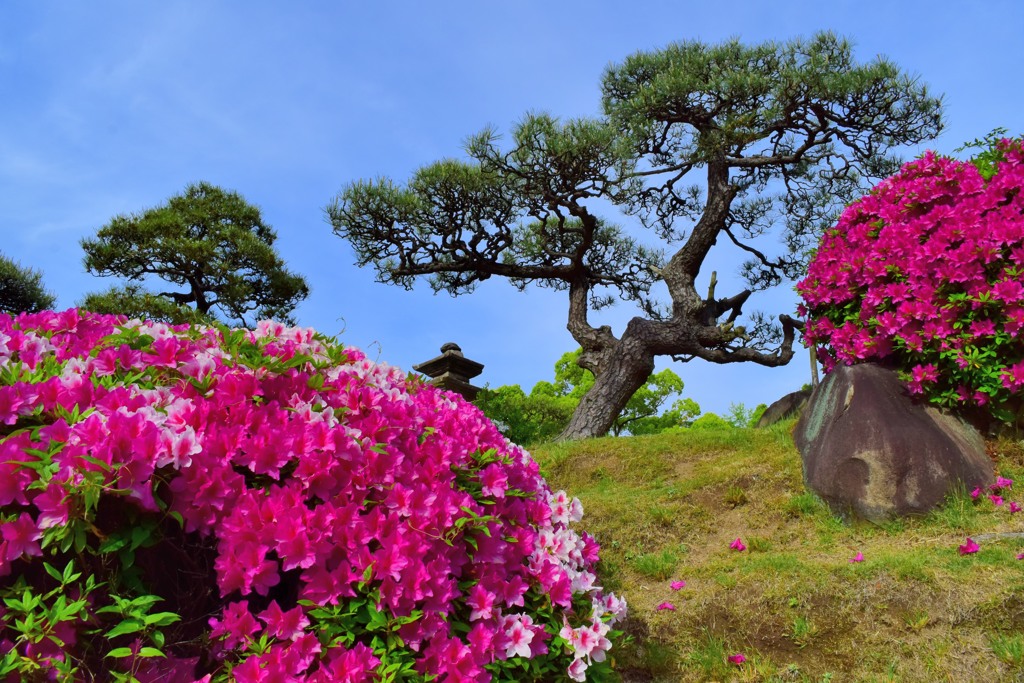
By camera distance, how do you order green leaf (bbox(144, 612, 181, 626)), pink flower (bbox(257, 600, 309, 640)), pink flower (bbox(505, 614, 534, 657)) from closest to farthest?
green leaf (bbox(144, 612, 181, 626))
pink flower (bbox(257, 600, 309, 640))
pink flower (bbox(505, 614, 534, 657))

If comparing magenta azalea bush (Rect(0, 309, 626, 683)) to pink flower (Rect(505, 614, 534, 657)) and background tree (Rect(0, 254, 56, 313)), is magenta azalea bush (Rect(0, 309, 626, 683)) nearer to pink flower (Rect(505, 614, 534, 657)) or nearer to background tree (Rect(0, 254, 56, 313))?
pink flower (Rect(505, 614, 534, 657))

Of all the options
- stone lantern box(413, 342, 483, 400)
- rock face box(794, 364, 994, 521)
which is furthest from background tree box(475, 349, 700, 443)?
rock face box(794, 364, 994, 521)

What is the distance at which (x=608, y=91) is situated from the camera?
15.6 metres

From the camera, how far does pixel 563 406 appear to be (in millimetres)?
18156

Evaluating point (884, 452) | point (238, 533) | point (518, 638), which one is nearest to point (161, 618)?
point (238, 533)

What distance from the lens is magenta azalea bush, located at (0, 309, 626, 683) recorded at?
2.45 meters

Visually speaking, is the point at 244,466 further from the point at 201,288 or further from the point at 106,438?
the point at 201,288

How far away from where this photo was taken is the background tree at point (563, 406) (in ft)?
54.2

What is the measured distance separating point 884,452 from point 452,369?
9031mm

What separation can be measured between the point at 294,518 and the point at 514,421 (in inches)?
546

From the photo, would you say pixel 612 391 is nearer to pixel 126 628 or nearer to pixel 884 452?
pixel 884 452

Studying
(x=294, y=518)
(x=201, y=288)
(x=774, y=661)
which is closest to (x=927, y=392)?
(x=774, y=661)

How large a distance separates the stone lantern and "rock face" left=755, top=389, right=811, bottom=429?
19.6 feet

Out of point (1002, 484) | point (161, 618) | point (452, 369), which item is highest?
point (452, 369)
